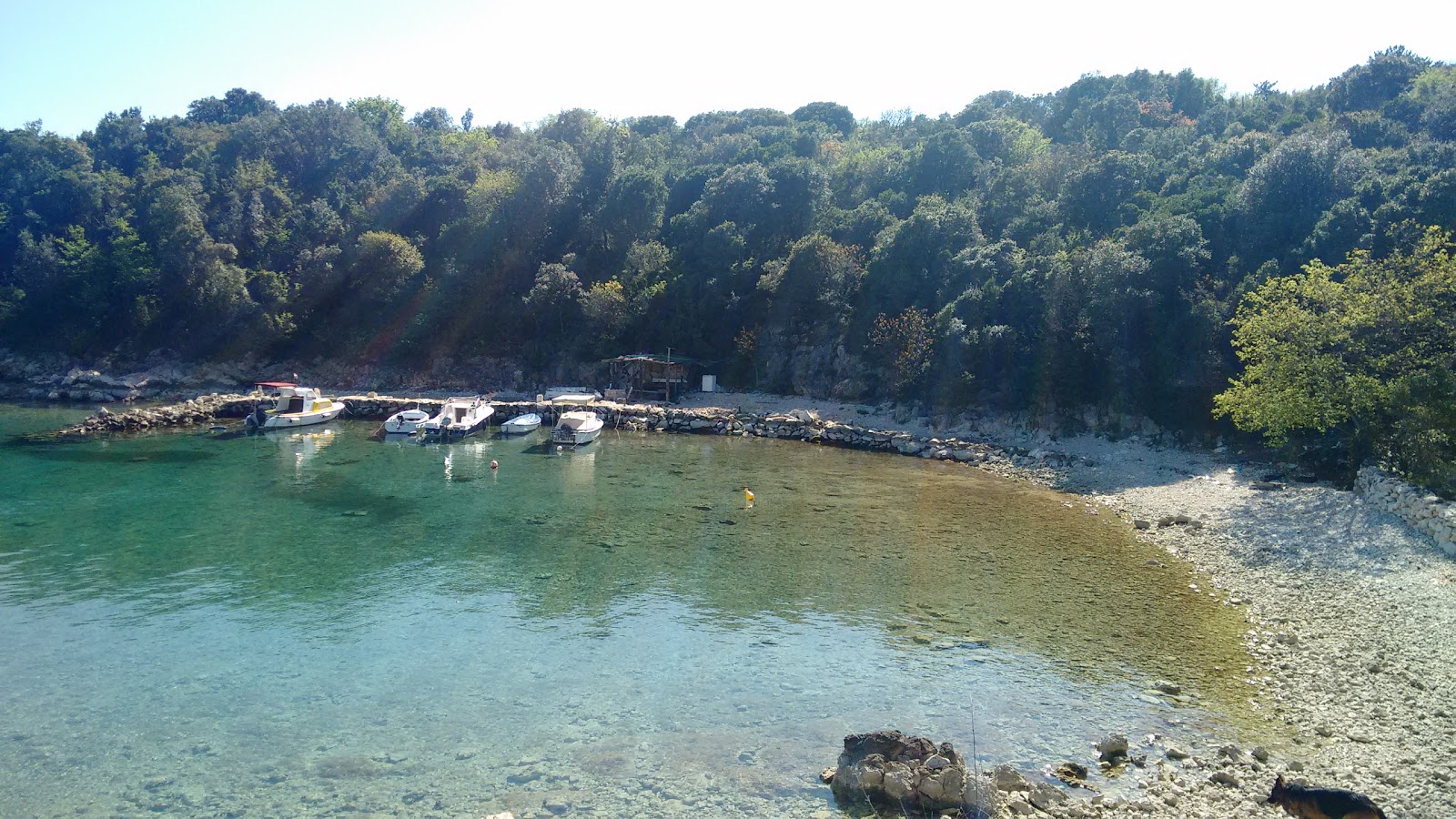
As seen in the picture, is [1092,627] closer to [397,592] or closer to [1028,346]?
[397,592]

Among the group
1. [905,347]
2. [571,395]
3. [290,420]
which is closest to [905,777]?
[905,347]

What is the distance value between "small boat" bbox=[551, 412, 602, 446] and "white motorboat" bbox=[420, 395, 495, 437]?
17.5 ft

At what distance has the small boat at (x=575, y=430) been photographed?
39.3 metres

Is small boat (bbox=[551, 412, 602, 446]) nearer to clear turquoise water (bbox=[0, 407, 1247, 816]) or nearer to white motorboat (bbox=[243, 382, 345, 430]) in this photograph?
clear turquoise water (bbox=[0, 407, 1247, 816])

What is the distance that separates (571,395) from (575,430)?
10.3 metres

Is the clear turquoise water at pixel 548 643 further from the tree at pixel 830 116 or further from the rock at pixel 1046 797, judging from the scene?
the tree at pixel 830 116

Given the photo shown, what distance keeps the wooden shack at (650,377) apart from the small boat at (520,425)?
744 cm

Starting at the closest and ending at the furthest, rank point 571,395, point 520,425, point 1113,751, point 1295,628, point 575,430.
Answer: point 1113,751 → point 1295,628 → point 575,430 → point 520,425 → point 571,395

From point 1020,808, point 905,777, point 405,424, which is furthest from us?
point 405,424

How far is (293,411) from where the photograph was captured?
44.3m

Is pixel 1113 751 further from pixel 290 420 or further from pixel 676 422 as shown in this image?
pixel 290 420

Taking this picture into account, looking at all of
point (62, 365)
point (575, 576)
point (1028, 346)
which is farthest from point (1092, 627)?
point (62, 365)

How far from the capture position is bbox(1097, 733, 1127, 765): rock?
11562 millimetres

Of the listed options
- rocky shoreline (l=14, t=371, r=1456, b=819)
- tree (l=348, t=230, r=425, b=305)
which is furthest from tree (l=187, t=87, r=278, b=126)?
rocky shoreline (l=14, t=371, r=1456, b=819)
